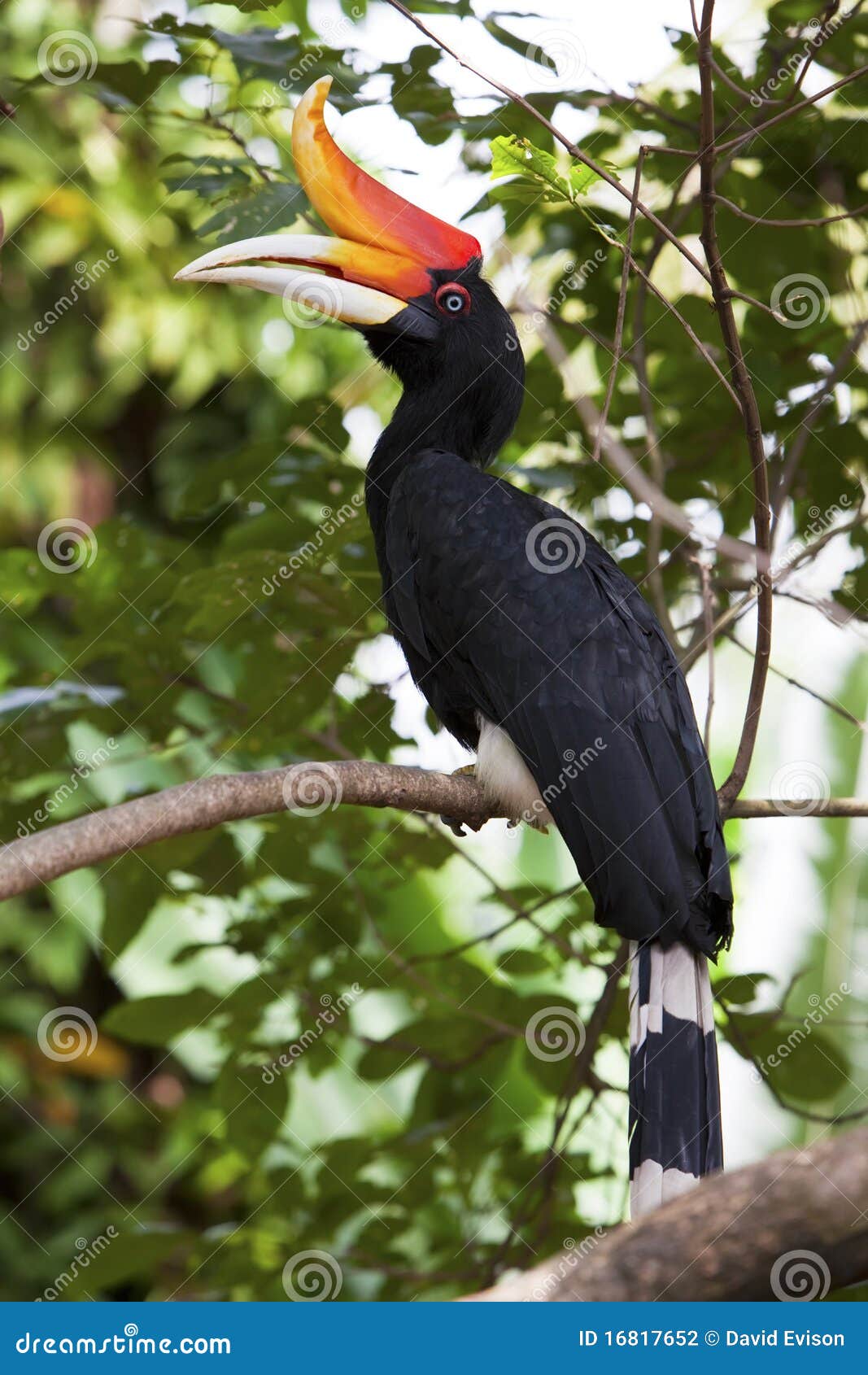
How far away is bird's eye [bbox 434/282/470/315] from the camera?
3.16 meters

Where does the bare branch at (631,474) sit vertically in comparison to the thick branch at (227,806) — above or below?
above

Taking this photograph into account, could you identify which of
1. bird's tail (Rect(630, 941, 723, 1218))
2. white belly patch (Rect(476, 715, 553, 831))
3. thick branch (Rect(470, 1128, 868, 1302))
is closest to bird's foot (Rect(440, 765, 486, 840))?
white belly patch (Rect(476, 715, 553, 831))

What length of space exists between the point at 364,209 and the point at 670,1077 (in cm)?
207

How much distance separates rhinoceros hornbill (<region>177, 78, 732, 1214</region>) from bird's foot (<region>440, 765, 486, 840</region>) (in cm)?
6

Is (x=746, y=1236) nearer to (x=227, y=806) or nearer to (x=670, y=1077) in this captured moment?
(x=227, y=806)

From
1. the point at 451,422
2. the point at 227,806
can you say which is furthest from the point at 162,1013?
the point at 451,422

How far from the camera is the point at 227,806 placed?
1.88m

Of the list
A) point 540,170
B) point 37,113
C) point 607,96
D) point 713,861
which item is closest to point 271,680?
point 713,861

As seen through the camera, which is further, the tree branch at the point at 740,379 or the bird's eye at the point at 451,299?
the bird's eye at the point at 451,299

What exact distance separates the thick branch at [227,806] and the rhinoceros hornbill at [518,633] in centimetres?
24

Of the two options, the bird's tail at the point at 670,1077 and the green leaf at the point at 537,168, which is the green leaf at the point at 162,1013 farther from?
the green leaf at the point at 537,168

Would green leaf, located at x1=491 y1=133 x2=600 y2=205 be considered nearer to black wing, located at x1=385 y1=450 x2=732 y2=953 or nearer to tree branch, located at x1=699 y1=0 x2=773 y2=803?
tree branch, located at x1=699 y1=0 x2=773 y2=803

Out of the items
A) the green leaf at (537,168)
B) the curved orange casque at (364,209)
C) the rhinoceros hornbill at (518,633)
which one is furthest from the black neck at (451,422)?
the green leaf at (537,168)

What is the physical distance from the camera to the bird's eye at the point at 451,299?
3.16 m
